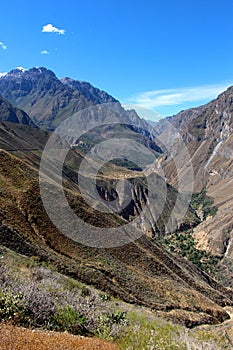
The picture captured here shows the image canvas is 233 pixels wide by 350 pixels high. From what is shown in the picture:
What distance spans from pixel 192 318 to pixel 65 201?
23118mm

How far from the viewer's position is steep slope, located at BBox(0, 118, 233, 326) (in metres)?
34.7

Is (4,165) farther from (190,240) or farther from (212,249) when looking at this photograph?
(190,240)

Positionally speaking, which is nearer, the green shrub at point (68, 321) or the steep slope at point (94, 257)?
the green shrub at point (68, 321)

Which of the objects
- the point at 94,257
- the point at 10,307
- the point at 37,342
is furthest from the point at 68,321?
the point at 94,257

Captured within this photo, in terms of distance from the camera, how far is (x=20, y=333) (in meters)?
8.20

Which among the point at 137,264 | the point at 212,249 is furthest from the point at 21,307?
the point at 212,249

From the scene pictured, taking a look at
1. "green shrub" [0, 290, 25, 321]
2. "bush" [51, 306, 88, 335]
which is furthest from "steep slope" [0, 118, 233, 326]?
"green shrub" [0, 290, 25, 321]

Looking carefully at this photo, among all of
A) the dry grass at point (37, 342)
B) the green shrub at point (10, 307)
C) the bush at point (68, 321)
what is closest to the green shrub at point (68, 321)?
the bush at point (68, 321)

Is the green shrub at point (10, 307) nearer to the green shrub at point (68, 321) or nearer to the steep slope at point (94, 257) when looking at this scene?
the green shrub at point (68, 321)

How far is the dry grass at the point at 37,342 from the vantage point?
7.42 meters

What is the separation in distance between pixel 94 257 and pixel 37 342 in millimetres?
33488

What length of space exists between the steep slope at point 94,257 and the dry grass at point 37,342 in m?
24.4

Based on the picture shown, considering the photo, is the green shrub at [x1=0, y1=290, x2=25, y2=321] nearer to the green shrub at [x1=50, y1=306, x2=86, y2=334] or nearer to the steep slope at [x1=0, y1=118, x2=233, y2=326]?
the green shrub at [x1=50, y1=306, x2=86, y2=334]

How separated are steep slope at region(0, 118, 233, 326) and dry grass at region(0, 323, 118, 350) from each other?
2445 cm
